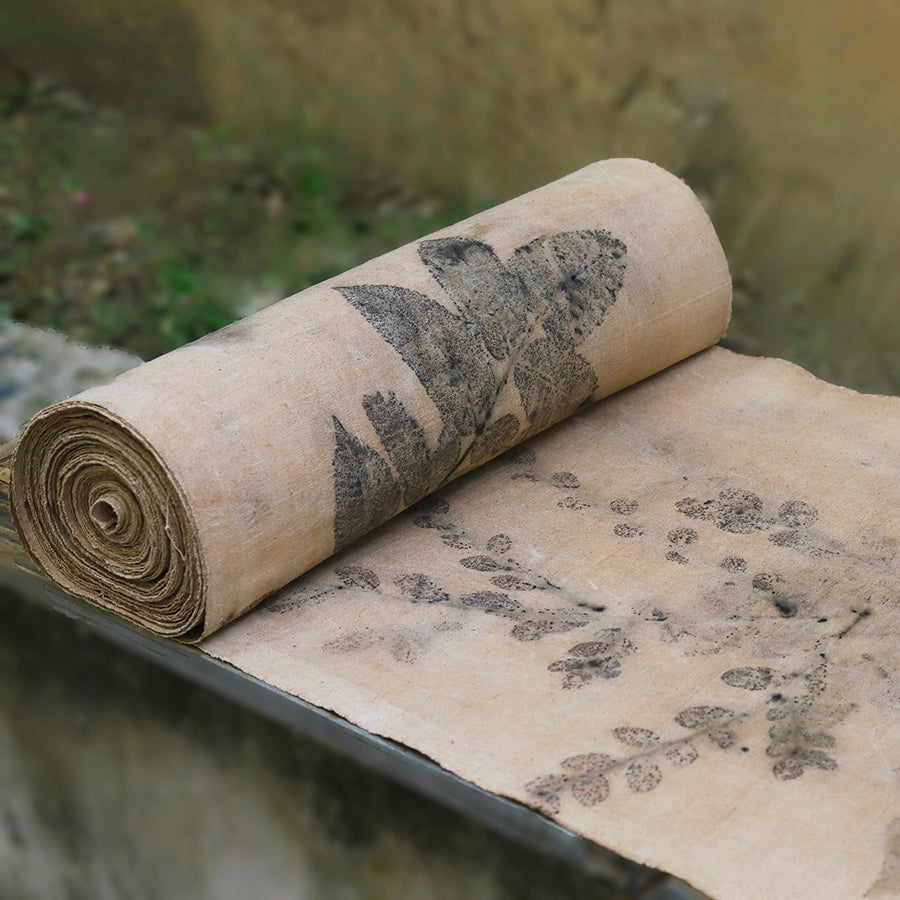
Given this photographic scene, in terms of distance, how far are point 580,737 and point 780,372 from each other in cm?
88

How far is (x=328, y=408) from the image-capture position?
4.64ft

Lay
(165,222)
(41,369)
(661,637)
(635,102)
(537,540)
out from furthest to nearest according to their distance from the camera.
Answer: (165,222) < (635,102) < (41,369) < (537,540) < (661,637)

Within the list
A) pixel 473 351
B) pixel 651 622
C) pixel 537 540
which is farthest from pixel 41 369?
pixel 651 622

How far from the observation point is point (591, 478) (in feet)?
5.44

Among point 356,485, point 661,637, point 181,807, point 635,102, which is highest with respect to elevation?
point 635,102

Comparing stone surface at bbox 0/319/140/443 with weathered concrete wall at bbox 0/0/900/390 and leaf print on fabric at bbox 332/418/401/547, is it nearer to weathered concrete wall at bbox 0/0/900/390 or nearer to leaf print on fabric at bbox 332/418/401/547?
leaf print on fabric at bbox 332/418/401/547

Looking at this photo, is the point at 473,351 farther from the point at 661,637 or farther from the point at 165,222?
the point at 165,222

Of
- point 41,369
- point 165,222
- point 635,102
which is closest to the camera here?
point 41,369

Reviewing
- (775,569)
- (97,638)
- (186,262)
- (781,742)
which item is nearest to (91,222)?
(186,262)

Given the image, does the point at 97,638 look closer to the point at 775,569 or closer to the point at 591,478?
the point at 591,478

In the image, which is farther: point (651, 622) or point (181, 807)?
point (181, 807)

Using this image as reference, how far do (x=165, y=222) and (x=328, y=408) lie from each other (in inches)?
97.6

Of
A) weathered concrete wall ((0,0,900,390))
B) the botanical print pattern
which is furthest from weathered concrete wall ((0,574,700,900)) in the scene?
weathered concrete wall ((0,0,900,390))

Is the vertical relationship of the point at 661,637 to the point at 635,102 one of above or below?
below
